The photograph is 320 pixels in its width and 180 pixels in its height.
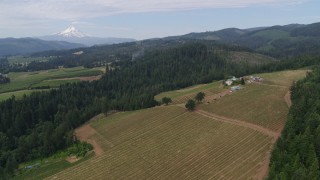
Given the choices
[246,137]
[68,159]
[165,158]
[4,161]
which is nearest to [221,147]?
[246,137]

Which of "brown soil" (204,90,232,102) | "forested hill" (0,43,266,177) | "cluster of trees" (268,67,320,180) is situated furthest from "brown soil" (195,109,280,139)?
"forested hill" (0,43,266,177)

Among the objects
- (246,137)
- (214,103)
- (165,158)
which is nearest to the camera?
(165,158)

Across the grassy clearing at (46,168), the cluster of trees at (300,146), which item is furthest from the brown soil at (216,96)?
the grassy clearing at (46,168)

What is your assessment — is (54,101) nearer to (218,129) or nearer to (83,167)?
(83,167)

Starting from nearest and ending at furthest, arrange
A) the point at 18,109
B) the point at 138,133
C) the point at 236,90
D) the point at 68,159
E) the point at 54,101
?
the point at 68,159, the point at 138,133, the point at 236,90, the point at 18,109, the point at 54,101

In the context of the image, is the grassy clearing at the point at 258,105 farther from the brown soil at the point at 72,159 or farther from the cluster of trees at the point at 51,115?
the brown soil at the point at 72,159

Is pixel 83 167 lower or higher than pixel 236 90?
lower

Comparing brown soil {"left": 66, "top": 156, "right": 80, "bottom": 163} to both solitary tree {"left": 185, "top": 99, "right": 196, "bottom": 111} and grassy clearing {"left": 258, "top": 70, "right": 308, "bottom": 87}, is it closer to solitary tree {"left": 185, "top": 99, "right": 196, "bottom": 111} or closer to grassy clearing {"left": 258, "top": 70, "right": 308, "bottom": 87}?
solitary tree {"left": 185, "top": 99, "right": 196, "bottom": 111}
